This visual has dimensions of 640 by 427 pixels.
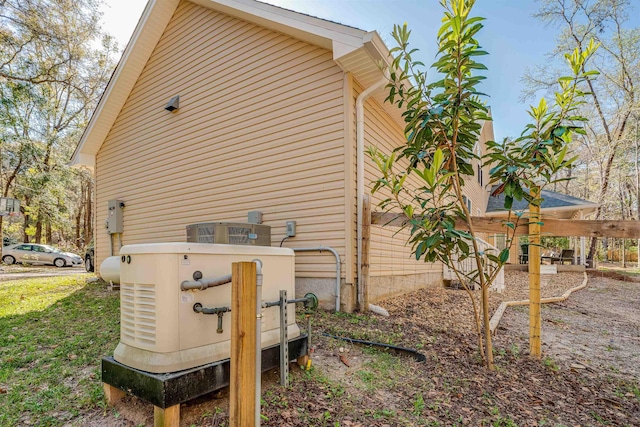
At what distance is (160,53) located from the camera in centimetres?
799

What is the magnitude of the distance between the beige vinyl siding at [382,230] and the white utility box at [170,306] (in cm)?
316

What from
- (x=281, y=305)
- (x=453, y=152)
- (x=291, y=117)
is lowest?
(x=281, y=305)

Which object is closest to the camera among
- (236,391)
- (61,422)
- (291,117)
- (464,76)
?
(236,391)

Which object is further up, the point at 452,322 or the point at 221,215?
the point at 221,215

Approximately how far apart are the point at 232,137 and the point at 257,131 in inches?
25.8

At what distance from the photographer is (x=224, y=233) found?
2883mm

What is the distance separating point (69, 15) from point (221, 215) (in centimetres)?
950

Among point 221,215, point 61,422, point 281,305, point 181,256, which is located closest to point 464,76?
point 281,305

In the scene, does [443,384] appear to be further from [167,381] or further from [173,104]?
[173,104]

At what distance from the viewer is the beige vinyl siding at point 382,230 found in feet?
17.8

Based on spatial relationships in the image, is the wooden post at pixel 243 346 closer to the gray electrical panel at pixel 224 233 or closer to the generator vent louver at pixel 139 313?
the generator vent louver at pixel 139 313

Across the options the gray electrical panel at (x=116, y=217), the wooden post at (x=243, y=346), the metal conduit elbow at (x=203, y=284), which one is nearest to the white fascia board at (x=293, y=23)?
the metal conduit elbow at (x=203, y=284)

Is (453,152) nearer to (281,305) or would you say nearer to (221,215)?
(281,305)

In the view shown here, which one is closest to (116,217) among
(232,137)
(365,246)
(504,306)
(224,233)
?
(232,137)
